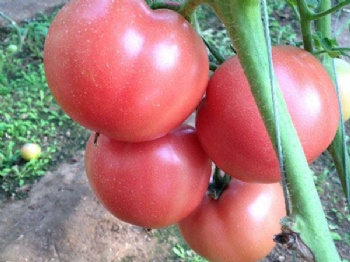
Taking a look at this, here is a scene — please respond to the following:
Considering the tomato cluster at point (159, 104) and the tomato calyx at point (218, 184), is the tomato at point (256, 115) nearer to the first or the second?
the tomato cluster at point (159, 104)

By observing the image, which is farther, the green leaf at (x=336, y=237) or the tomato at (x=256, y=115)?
the green leaf at (x=336, y=237)

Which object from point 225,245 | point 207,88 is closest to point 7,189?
point 225,245

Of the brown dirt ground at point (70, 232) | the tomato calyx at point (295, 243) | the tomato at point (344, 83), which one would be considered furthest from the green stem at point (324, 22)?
the brown dirt ground at point (70, 232)

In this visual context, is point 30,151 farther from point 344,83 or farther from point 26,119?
point 344,83

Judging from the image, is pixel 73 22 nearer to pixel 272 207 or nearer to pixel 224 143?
pixel 224 143

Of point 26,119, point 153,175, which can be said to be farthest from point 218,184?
point 26,119
